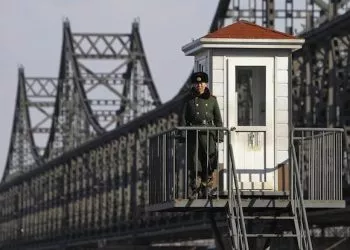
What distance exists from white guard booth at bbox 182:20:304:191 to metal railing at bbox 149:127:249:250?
0.37 metres

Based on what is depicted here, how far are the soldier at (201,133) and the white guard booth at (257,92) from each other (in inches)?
13.7

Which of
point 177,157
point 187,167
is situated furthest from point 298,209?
point 177,157

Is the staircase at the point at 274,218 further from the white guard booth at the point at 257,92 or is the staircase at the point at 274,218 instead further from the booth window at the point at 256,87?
the booth window at the point at 256,87

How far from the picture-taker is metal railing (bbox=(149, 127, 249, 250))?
23281 millimetres

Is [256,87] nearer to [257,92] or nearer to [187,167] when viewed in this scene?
[257,92]

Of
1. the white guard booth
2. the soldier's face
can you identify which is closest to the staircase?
the white guard booth

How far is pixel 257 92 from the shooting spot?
24.3 metres

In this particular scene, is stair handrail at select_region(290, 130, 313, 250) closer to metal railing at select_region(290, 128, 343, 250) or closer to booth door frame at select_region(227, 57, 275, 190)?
metal railing at select_region(290, 128, 343, 250)

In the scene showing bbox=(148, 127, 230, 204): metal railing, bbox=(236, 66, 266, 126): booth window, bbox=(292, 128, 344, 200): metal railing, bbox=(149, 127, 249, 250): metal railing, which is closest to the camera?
bbox=(149, 127, 249, 250): metal railing

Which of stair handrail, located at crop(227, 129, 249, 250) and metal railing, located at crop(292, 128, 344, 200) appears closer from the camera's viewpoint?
stair handrail, located at crop(227, 129, 249, 250)

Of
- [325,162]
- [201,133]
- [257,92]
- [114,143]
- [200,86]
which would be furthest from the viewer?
[114,143]

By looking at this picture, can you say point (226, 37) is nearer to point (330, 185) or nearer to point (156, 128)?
point (330, 185)

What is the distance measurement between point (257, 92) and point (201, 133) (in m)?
1.18

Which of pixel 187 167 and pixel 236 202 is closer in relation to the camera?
pixel 236 202
